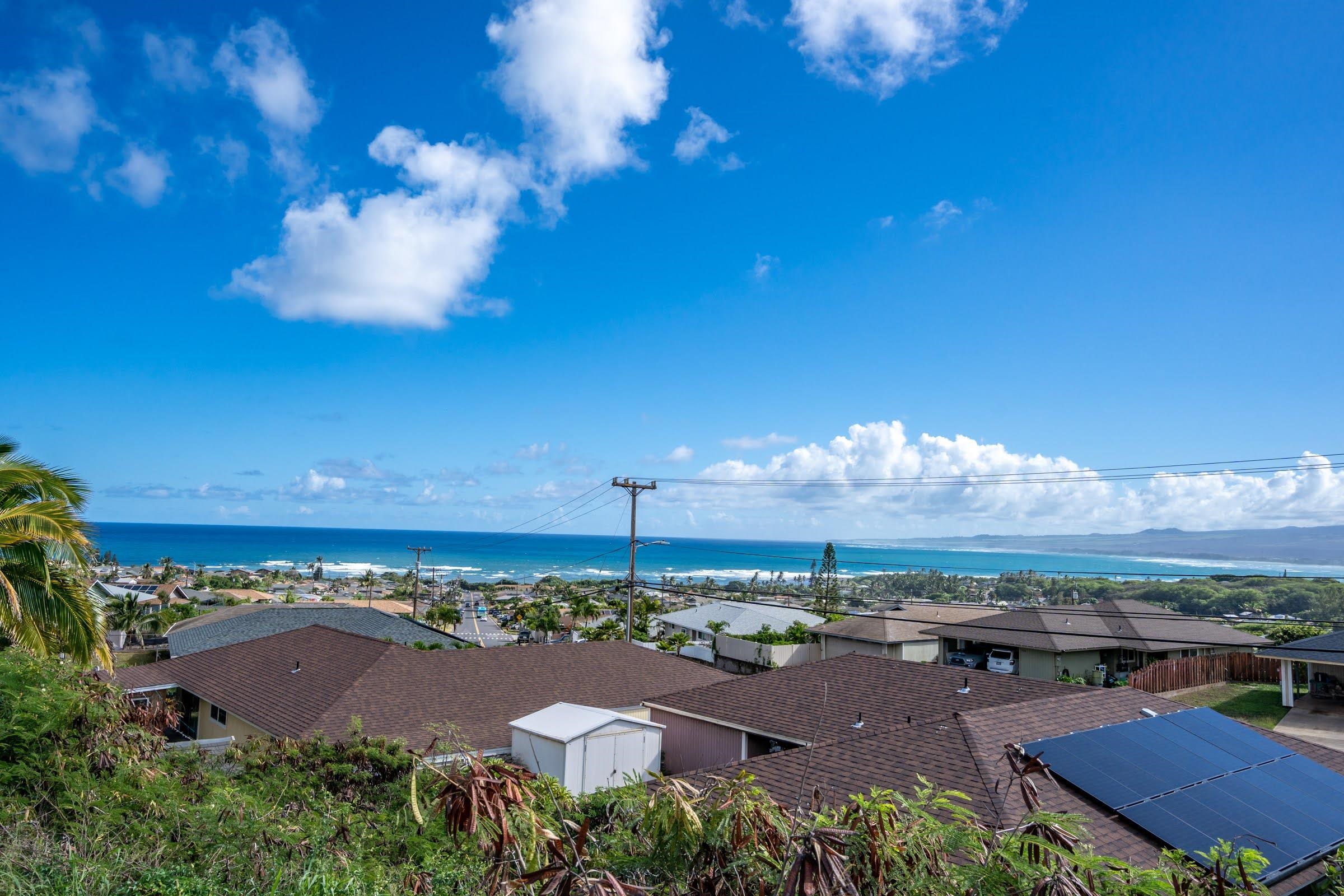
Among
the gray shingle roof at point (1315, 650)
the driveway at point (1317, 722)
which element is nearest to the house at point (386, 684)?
the driveway at point (1317, 722)

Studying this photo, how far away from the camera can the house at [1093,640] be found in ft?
111

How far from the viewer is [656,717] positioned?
64.3 ft

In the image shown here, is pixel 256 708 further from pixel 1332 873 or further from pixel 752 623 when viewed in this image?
pixel 752 623

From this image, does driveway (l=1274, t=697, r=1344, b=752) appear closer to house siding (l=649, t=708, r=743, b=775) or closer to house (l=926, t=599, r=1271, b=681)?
house (l=926, t=599, r=1271, b=681)

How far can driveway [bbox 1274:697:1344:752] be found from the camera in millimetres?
20656

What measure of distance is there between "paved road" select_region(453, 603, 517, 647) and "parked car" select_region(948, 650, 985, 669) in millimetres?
29057

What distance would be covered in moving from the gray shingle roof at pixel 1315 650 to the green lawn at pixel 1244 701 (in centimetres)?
168

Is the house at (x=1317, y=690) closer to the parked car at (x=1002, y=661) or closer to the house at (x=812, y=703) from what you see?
the parked car at (x=1002, y=661)

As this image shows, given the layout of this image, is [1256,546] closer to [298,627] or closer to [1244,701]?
[1244,701]

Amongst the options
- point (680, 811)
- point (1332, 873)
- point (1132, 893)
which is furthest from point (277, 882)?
point (1332, 873)

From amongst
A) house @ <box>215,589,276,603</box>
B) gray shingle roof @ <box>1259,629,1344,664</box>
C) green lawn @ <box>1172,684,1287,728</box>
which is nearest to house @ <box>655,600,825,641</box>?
green lawn @ <box>1172,684,1287,728</box>

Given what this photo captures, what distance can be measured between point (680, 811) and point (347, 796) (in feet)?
29.6

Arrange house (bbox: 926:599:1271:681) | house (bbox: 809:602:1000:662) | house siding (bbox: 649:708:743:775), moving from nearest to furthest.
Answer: house siding (bbox: 649:708:743:775), house (bbox: 926:599:1271:681), house (bbox: 809:602:1000:662)

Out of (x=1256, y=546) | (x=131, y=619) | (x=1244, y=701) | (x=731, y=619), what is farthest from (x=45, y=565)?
(x=1256, y=546)
